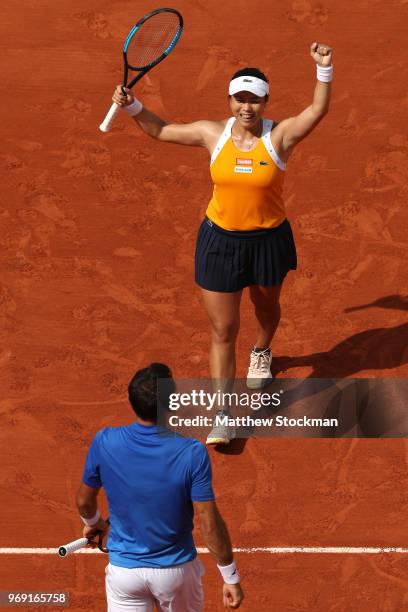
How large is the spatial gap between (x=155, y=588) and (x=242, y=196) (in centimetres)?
312

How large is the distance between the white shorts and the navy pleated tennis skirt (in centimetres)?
278

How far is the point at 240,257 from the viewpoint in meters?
8.78

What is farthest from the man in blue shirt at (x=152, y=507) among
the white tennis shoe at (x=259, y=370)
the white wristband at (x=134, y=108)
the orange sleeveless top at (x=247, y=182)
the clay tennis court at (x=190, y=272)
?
the white tennis shoe at (x=259, y=370)

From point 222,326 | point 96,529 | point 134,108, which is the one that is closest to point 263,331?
point 222,326

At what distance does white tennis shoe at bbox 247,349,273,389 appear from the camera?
9.69 m

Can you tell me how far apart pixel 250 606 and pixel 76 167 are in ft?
16.8

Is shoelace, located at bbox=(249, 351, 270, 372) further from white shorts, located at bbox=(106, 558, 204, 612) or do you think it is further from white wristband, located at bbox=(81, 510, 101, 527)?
white shorts, located at bbox=(106, 558, 204, 612)

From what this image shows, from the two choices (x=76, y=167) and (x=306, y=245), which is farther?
(x=76, y=167)

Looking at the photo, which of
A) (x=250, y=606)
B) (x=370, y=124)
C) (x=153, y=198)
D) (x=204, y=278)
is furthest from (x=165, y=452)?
(x=370, y=124)

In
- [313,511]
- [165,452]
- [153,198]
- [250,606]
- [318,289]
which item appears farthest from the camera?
[153,198]

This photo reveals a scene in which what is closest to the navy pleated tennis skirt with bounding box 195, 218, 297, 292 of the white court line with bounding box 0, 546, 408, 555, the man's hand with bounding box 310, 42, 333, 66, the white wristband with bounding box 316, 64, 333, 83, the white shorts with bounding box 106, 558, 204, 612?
the white wristband with bounding box 316, 64, 333, 83

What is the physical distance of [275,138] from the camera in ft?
28.0

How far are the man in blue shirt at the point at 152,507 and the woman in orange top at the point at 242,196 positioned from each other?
96.8 inches

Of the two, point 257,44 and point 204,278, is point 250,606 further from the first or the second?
point 257,44
